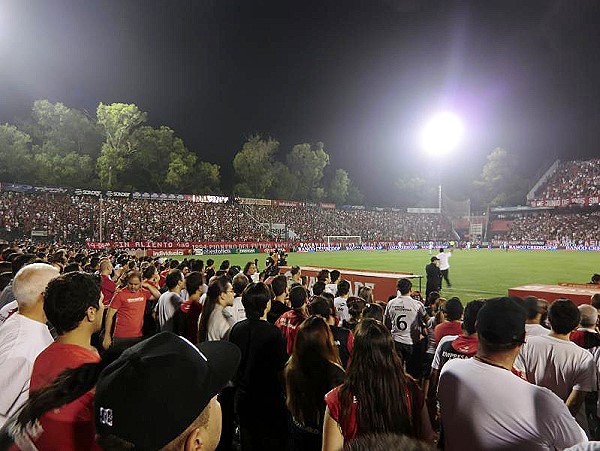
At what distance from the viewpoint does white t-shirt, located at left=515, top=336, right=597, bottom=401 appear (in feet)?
13.1

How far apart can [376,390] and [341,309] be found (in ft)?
17.0

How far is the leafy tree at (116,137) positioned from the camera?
54.8 meters

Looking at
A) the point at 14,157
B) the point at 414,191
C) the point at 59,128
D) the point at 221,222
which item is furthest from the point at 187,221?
the point at 414,191

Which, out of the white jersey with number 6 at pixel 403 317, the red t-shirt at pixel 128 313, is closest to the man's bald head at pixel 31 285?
the red t-shirt at pixel 128 313

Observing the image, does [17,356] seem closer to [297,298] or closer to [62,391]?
[62,391]

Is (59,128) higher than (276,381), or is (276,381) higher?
(59,128)

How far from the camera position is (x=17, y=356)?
310cm

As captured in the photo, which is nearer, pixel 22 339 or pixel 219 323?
pixel 22 339

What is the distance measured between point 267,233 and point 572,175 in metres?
57.5

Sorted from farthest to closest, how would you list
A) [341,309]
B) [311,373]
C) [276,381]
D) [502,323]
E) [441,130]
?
[441,130] < [341,309] < [276,381] < [311,373] < [502,323]

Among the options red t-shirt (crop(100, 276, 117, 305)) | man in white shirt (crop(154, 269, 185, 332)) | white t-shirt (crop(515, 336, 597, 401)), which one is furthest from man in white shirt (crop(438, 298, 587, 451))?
red t-shirt (crop(100, 276, 117, 305))

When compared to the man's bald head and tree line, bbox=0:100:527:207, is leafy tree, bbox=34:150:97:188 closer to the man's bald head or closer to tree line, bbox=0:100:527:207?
tree line, bbox=0:100:527:207

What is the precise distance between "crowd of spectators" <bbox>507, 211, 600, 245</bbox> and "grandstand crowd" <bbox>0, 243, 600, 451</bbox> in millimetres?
60155

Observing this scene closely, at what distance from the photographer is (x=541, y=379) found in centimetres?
414
